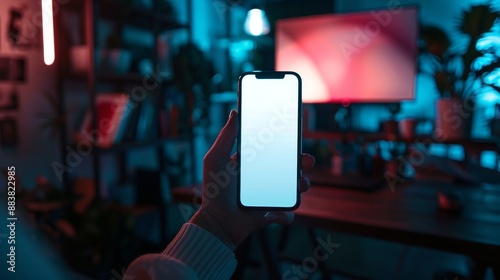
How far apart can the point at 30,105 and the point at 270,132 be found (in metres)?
1.39

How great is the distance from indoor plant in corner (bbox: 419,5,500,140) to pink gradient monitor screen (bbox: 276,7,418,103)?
9.9 inches

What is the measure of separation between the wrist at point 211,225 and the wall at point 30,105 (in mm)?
1223

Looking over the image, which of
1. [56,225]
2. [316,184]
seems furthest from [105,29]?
[316,184]

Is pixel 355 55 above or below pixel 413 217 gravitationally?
above

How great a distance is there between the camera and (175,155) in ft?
8.27

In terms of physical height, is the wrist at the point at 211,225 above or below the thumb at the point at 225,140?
below

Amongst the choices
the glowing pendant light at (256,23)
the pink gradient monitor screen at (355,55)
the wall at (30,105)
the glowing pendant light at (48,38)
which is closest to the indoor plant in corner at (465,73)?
the pink gradient monitor screen at (355,55)

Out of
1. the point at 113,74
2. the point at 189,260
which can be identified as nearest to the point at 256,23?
the point at 113,74

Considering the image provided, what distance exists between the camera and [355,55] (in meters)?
1.38

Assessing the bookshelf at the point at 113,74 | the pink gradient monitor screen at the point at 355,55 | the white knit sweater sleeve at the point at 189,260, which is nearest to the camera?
the white knit sweater sleeve at the point at 189,260

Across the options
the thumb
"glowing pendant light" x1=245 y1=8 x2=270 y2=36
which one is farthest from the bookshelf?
the thumb

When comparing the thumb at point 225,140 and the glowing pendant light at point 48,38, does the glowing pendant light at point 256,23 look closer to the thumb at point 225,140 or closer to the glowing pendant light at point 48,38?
the glowing pendant light at point 48,38

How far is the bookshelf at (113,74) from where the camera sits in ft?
5.38

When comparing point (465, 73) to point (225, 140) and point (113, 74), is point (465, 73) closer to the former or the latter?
point (225, 140)
